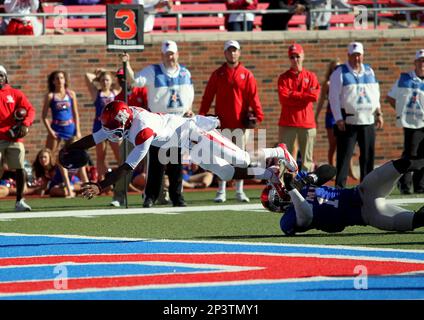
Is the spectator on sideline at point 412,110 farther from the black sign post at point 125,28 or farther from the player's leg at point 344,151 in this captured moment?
the black sign post at point 125,28

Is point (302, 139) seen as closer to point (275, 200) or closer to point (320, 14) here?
point (320, 14)

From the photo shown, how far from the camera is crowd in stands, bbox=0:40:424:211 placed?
14.9 m

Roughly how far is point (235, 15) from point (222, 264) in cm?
1229

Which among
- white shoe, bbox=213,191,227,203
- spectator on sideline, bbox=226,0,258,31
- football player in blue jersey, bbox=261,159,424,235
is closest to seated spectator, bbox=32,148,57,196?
white shoe, bbox=213,191,227,203

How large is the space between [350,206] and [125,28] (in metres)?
5.62

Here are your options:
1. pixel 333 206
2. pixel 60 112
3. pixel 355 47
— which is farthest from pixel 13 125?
pixel 333 206

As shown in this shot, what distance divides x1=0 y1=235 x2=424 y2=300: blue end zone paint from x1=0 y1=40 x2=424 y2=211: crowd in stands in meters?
3.48

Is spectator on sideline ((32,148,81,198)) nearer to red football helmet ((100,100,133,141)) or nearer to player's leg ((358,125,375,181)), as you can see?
player's leg ((358,125,375,181))

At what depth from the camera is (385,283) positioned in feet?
26.1

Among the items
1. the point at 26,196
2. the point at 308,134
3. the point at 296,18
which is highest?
the point at 296,18

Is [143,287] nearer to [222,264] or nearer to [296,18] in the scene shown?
[222,264]

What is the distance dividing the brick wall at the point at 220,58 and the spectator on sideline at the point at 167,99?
515 cm
